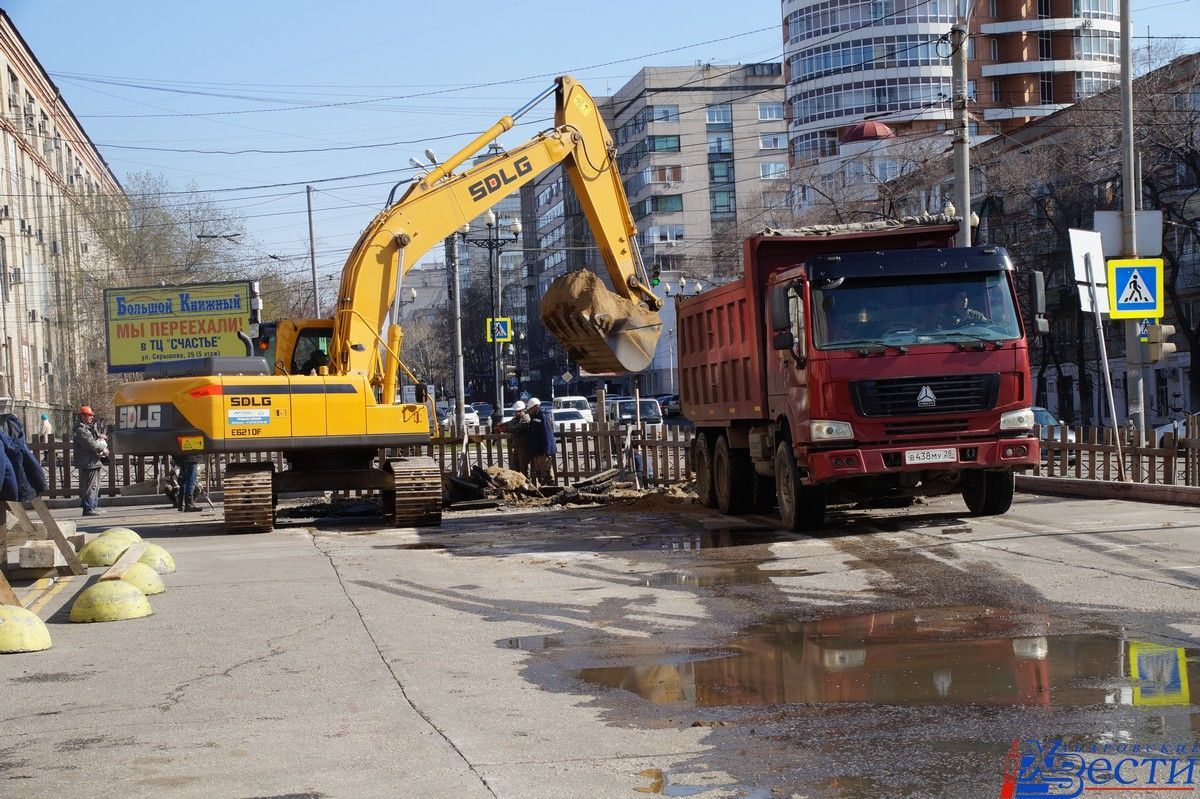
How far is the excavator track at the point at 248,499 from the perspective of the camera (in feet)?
62.5

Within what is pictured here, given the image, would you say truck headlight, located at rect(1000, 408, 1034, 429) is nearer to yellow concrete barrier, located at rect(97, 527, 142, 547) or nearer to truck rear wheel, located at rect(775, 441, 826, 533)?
truck rear wheel, located at rect(775, 441, 826, 533)

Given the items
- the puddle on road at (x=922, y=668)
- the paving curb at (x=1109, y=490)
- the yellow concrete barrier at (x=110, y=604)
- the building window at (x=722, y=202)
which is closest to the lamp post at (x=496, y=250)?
the paving curb at (x=1109, y=490)

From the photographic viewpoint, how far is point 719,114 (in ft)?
382

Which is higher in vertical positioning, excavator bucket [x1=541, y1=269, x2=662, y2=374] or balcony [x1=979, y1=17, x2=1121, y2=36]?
balcony [x1=979, y1=17, x2=1121, y2=36]

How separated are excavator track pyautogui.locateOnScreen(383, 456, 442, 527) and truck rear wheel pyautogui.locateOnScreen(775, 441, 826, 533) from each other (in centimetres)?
520

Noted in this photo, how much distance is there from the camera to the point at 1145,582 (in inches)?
420

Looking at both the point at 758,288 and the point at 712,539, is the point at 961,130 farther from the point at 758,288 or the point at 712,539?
the point at 712,539

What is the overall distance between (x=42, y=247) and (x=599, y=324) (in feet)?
156

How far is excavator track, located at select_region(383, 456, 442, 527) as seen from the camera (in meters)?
19.0

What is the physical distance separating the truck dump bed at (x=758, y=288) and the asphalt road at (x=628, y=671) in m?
2.98

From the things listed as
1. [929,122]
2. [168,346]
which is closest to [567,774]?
[168,346]

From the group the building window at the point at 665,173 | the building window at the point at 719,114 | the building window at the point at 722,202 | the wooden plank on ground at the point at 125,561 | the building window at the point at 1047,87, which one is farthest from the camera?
the building window at the point at 719,114

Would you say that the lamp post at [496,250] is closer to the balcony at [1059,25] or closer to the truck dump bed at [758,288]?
the truck dump bed at [758,288]

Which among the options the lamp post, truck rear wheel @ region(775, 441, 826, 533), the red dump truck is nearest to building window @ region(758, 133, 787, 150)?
the lamp post
